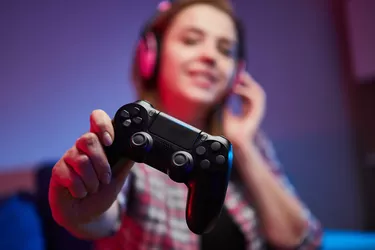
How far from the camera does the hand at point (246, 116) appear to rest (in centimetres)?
71

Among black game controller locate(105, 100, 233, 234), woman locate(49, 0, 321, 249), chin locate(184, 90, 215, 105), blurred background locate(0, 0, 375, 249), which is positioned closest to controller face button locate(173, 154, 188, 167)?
black game controller locate(105, 100, 233, 234)

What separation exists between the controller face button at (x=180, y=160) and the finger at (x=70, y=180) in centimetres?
8

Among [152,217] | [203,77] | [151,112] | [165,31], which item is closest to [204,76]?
[203,77]

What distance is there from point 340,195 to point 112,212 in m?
0.76

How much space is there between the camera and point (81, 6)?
2.82ft

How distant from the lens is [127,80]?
2.96ft

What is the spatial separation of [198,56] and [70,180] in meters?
0.35

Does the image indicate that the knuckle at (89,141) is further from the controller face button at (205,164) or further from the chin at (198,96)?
the chin at (198,96)

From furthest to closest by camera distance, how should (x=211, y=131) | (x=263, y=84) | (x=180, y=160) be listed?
(x=263, y=84), (x=211, y=131), (x=180, y=160)

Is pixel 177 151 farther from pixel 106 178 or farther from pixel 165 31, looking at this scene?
pixel 165 31

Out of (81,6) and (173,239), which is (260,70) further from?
(173,239)

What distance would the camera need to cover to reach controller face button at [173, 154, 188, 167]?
29 centimetres

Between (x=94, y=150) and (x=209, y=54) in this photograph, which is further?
(x=209, y=54)

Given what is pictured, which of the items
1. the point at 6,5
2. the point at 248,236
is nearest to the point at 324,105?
the point at 248,236
